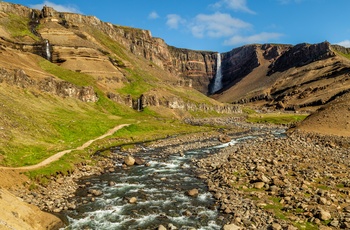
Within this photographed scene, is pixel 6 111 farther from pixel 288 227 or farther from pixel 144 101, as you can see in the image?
pixel 144 101

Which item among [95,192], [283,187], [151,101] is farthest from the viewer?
[151,101]

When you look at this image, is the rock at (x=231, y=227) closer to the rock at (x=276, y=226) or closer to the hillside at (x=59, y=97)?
the rock at (x=276, y=226)

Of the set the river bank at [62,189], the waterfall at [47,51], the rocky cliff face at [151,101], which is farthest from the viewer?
the waterfall at [47,51]

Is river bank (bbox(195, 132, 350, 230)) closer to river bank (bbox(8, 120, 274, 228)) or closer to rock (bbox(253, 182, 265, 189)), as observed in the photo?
rock (bbox(253, 182, 265, 189))

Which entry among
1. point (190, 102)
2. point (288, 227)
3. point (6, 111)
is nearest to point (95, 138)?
point (6, 111)

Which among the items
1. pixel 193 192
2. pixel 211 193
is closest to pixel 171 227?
pixel 193 192

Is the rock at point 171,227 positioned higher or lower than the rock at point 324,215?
lower

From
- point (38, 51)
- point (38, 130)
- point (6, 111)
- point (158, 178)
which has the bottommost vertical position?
point (158, 178)

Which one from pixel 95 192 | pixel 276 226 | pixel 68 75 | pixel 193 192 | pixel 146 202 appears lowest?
pixel 146 202

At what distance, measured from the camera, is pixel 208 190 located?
38969 mm

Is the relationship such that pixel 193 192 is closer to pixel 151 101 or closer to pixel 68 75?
pixel 151 101

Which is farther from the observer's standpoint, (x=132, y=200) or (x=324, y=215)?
(x=132, y=200)

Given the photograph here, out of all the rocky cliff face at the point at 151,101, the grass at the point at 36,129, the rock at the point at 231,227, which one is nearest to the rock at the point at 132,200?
the rock at the point at 231,227

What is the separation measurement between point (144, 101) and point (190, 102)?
39426 millimetres
